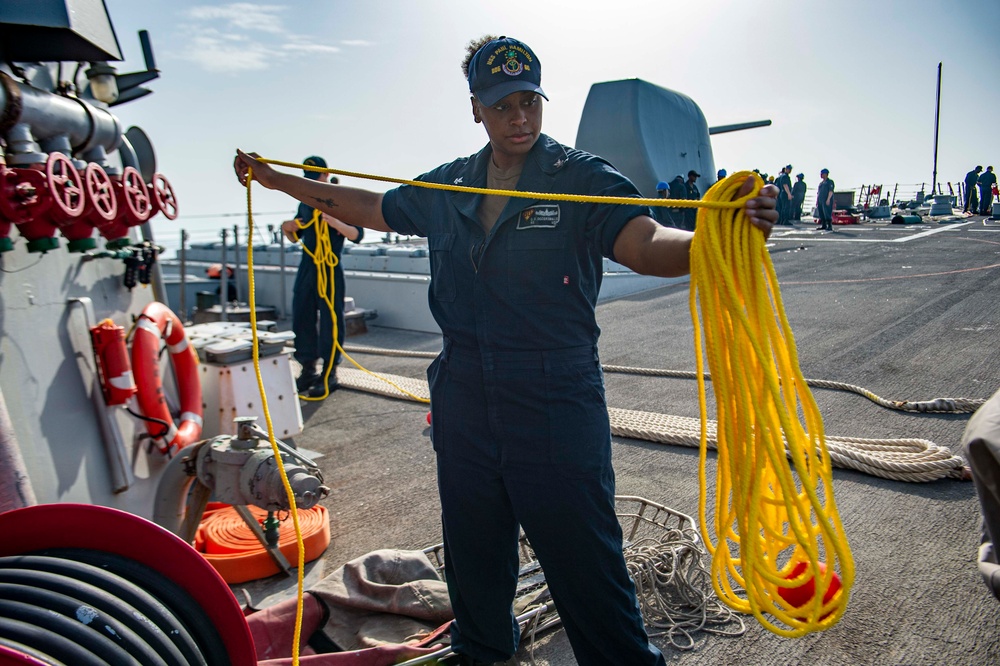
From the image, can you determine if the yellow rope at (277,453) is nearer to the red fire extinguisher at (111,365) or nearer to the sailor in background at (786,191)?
the red fire extinguisher at (111,365)

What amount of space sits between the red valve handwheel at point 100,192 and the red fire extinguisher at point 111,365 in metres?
0.56

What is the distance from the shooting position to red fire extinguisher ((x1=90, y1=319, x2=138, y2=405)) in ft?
10.9

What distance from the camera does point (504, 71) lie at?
203 cm

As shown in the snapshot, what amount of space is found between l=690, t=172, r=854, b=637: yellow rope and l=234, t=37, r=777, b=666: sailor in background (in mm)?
185

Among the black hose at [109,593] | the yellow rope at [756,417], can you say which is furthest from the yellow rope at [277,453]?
the yellow rope at [756,417]

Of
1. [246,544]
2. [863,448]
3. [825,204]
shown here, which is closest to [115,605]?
[246,544]

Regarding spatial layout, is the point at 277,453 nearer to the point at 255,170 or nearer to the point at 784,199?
the point at 255,170

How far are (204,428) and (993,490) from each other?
13.7 ft

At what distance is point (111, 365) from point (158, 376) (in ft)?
0.98

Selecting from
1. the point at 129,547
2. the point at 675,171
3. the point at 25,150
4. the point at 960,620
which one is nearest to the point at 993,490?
the point at 960,620

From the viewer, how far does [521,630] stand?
266cm

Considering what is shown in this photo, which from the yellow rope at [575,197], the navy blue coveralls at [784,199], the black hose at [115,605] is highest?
the navy blue coveralls at [784,199]

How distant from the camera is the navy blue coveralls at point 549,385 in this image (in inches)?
78.2

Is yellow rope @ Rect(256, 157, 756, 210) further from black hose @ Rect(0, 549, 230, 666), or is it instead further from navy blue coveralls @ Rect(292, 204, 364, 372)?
navy blue coveralls @ Rect(292, 204, 364, 372)
